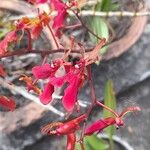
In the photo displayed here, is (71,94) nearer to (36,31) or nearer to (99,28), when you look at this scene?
(36,31)

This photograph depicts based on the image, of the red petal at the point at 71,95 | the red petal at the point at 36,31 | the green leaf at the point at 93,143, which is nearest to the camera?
the red petal at the point at 71,95

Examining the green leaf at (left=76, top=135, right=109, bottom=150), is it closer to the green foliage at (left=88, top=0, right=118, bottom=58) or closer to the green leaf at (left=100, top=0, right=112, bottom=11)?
the green foliage at (left=88, top=0, right=118, bottom=58)

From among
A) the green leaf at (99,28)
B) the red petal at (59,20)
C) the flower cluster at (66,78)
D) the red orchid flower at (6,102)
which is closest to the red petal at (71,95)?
the flower cluster at (66,78)

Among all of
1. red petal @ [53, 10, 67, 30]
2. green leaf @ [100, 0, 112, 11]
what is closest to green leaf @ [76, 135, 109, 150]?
red petal @ [53, 10, 67, 30]

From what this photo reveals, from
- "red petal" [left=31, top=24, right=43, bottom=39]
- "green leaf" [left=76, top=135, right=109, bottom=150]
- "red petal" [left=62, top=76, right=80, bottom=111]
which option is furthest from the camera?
"green leaf" [left=76, top=135, right=109, bottom=150]

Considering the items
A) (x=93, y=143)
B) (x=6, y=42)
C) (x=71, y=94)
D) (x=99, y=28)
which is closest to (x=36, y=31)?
(x=6, y=42)

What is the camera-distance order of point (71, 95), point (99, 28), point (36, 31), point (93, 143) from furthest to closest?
point (99, 28) < point (93, 143) < point (36, 31) < point (71, 95)

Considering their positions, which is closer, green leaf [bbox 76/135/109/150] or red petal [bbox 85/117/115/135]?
red petal [bbox 85/117/115/135]

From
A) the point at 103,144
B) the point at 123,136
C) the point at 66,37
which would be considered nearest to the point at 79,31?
the point at 66,37

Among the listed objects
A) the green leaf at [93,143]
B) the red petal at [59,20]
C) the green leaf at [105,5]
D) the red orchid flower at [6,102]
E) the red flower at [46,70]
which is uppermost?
the red flower at [46,70]

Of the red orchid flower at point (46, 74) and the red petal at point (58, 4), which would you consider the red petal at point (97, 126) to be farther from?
the red petal at point (58, 4)
